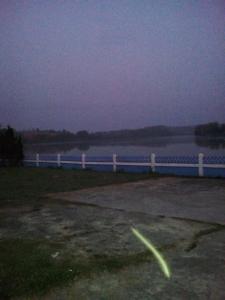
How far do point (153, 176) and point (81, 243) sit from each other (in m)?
8.91

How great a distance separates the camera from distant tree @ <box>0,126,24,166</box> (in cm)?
2262

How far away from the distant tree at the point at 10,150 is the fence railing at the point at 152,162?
15.1ft

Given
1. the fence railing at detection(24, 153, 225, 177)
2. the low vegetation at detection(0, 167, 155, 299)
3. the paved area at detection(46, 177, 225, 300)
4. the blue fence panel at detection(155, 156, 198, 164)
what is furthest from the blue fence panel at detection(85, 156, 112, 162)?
the low vegetation at detection(0, 167, 155, 299)

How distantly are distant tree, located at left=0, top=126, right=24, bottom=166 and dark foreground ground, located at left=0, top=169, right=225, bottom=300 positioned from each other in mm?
15108

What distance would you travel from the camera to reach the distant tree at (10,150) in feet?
74.2

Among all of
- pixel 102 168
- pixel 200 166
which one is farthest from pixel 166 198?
pixel 102 168

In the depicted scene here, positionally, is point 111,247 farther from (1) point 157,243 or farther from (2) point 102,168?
(2) point 102,168

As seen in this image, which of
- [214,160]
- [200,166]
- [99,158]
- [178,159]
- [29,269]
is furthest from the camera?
[99,158]

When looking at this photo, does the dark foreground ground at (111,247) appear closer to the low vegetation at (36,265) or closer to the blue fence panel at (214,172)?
the low vegetation at (36,265)

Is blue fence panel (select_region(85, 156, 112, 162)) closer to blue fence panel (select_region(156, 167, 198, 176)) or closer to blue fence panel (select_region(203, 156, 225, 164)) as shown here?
blue fence panel (select_region(156, 167, 198, 176))

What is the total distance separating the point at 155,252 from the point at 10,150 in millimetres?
20504

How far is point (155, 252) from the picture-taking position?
4145 millimetres

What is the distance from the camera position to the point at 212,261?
3756 millimetres

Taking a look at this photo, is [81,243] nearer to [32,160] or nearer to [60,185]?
[60,185]
